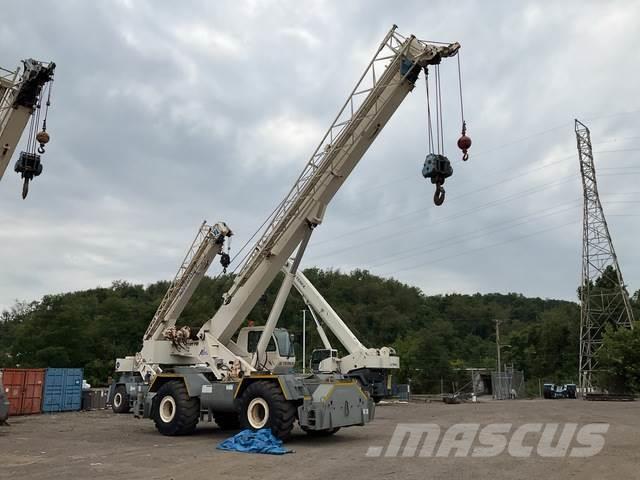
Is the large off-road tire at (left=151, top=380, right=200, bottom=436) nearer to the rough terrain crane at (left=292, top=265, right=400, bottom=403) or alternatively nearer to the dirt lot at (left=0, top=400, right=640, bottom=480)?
the dirt lot at (left=0, top=400, right=640, bottom=480)

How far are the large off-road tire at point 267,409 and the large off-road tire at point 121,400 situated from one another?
12.0m

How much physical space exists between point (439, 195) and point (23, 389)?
19.5 meters

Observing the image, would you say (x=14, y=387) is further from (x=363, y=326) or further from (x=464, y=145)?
(x=363, y=326)

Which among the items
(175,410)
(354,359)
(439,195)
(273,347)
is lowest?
(175,410)

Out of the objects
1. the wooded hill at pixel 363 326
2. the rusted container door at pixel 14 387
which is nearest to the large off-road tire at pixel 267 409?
the wooded hill at pixel 363 326

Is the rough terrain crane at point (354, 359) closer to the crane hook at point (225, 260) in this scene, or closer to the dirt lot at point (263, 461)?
the crane hook at point (225, 260)

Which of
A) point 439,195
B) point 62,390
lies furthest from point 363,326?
point 439,195

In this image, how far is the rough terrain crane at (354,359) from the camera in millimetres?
28125

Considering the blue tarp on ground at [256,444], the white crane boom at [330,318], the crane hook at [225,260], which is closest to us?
the blue tarp on ground at [256,444]

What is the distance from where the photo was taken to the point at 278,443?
1225 cm

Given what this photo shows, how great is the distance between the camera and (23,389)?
23922 mm

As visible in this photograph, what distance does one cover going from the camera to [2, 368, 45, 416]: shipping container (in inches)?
923

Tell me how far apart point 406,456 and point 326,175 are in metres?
7.69

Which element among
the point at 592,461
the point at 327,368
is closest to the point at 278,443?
the point at 592,461
